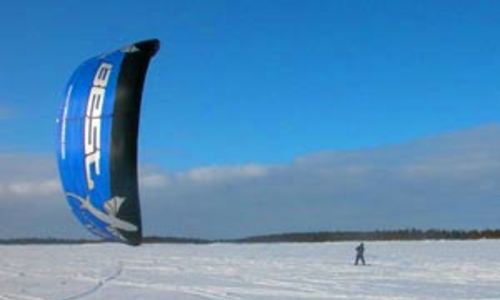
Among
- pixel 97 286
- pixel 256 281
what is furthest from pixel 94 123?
pixel 256 281

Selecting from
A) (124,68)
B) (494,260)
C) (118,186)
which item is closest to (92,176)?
(118,186)

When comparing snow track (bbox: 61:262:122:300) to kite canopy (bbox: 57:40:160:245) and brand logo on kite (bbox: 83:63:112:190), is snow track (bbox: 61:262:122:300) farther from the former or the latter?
brand logo on kite (bbox: 83:63:112:190)

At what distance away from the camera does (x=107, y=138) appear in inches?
224

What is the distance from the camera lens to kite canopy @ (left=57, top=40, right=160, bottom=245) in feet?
18.7

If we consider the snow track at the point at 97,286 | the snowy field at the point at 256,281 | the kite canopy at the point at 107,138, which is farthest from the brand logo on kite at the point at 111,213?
the snow track at the point at 97,286

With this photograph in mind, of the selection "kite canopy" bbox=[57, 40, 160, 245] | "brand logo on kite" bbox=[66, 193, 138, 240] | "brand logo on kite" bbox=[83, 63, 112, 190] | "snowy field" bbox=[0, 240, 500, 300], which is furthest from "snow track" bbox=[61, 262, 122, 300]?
"brand logo on kite" bbox=[83, 63, 112, 190]

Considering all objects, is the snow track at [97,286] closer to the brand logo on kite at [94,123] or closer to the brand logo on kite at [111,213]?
the brand logo on kite at [111,213]

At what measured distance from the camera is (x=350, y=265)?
2614cm

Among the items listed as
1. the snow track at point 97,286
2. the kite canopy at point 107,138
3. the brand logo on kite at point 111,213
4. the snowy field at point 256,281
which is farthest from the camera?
the snowy field at point 256,281

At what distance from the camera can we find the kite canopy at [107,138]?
570 cm

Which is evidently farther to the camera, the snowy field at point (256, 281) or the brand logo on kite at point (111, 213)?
the snowy field at point (256, 281)

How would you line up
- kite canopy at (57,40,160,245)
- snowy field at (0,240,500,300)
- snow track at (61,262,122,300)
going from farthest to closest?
snowy field at (0,240,500,300) < snow track at (61,262,122,300) < kite canopy at (57,40,160,245)

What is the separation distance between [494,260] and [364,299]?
1385 centimetres

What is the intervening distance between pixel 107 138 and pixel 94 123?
0.17 meters
